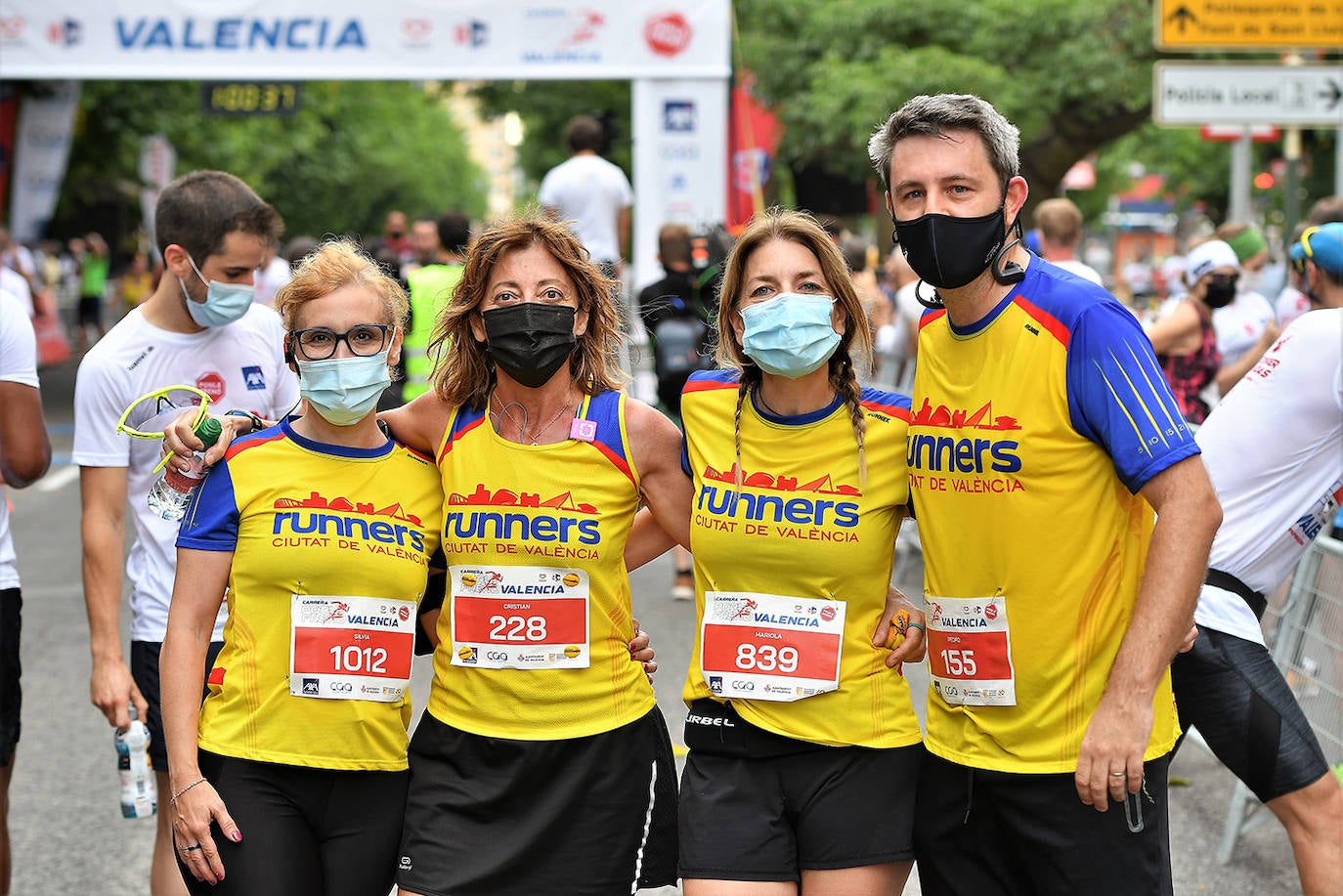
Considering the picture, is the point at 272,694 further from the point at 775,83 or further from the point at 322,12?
the point at 775,83

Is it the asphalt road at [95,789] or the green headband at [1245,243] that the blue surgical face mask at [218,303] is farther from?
the green headband at [1245,243]

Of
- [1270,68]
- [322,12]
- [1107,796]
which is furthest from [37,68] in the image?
[1107,796]

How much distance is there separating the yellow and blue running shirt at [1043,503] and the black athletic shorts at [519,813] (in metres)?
0.76

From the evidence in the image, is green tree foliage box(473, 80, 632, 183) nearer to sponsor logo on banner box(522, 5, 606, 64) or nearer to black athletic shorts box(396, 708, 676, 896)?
sponsor logo on banner box(522, 5, 606, 64)

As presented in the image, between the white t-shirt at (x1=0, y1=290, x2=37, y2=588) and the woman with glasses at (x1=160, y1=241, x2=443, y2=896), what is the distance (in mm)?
1124

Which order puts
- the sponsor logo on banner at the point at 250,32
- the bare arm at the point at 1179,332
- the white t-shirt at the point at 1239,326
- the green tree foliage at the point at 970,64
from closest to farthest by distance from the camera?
the bare arm at the point at 1179,332, the white t-shirt at the point at 1239,326, the sponsor logo on banner at the point at 250,32, the green tree foliage at the point at 970,64

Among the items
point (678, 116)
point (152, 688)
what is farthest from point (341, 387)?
point (678, 116)

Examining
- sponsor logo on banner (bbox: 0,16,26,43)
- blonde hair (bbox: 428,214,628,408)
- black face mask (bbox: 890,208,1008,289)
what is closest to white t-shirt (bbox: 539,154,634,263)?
sponsor logo on banner (bbox: 0,16,26,43)

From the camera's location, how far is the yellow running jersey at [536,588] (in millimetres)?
3311

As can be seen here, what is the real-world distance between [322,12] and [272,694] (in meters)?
12.6

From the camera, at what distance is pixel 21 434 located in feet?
13.8

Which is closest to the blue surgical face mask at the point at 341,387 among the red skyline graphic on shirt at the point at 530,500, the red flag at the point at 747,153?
the red skyline graphic on shirt at the point at 530,500

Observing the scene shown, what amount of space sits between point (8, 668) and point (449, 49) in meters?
11.5

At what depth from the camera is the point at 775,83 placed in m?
23.0
